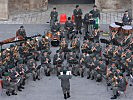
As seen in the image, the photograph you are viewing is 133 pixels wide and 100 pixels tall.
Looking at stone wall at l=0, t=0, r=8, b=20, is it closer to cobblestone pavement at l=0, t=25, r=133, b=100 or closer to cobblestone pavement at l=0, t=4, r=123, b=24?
cobblestone pavement at l=0, t=4, r=123, b=24

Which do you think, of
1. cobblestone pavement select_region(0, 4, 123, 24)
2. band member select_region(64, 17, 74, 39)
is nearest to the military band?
band member select_region(64, 17, 74, 39)

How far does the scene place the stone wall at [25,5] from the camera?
38.2 meters

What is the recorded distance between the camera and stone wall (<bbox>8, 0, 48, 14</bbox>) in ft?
125

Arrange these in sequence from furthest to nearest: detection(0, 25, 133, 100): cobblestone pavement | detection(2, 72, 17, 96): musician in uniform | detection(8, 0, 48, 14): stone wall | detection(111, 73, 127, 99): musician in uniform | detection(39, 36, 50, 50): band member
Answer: detection(8, 0, 48, 14): stone wall, detection(39, 36, 50, 50): band member, detection(0, 25, 133, 100): cobblestone pavement, detection(2, 72, 17, 96): musician in uniform, detection(111, 73, 127, 99): musician in uniform

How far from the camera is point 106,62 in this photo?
29156 millimetres

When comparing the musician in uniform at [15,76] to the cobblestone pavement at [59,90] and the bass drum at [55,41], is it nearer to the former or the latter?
the cobblestone pavement at [59,90]

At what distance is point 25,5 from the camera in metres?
38.3

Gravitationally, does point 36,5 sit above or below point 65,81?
above

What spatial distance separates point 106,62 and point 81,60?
1.69 metres

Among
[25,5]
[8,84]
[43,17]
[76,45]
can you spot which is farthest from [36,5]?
[8,84]

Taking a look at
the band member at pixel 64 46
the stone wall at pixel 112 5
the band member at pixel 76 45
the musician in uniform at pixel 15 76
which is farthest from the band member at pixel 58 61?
the stone wall at pixel 112 5

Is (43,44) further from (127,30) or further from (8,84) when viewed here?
(127,30)

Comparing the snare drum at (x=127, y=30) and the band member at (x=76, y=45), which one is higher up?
the snare drum at (x=127, y=30)

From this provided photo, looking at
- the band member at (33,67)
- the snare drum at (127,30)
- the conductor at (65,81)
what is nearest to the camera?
the conductor at (65,81)
